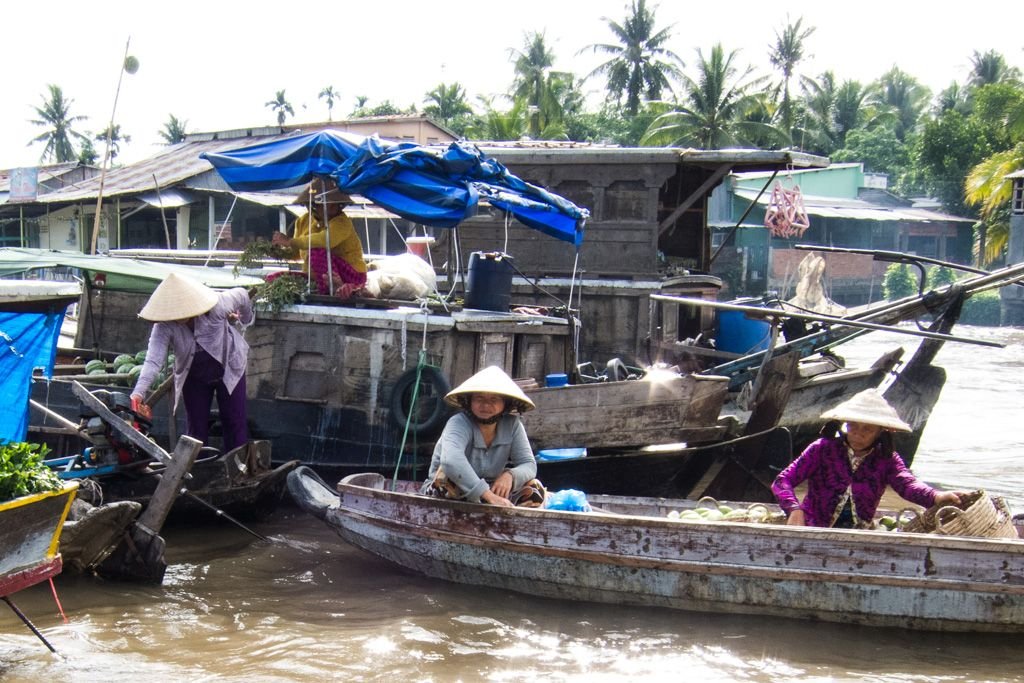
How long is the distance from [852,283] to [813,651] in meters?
28.9

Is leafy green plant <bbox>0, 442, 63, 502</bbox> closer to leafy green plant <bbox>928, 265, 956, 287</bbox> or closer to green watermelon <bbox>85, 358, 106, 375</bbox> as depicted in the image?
green watermelon <bbox>85, 358, 106, 375</bbox>

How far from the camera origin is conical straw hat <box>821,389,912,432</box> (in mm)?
5221

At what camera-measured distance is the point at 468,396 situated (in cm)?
582

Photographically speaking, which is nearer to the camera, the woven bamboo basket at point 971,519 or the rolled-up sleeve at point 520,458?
the woven bamboo basket at point 971,519

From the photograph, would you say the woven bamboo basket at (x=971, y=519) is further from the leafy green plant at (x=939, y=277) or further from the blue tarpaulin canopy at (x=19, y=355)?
the leafy green plant at (x=939, y=277)

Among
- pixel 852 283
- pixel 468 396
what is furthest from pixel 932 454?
pixel 852 283

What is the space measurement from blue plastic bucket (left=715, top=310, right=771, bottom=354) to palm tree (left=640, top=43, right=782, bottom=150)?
23.2m

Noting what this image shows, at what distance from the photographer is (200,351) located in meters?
7.36

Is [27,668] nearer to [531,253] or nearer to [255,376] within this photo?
[255,376]

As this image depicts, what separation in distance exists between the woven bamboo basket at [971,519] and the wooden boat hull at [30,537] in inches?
177

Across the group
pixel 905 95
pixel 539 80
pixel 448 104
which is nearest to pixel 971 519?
pixel 539 80

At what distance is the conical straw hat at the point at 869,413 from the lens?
5.22 m

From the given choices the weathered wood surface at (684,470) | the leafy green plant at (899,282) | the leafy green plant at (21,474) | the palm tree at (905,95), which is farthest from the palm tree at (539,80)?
the leafy green plant at (21,474)

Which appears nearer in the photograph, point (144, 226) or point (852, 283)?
point (144, 226)
